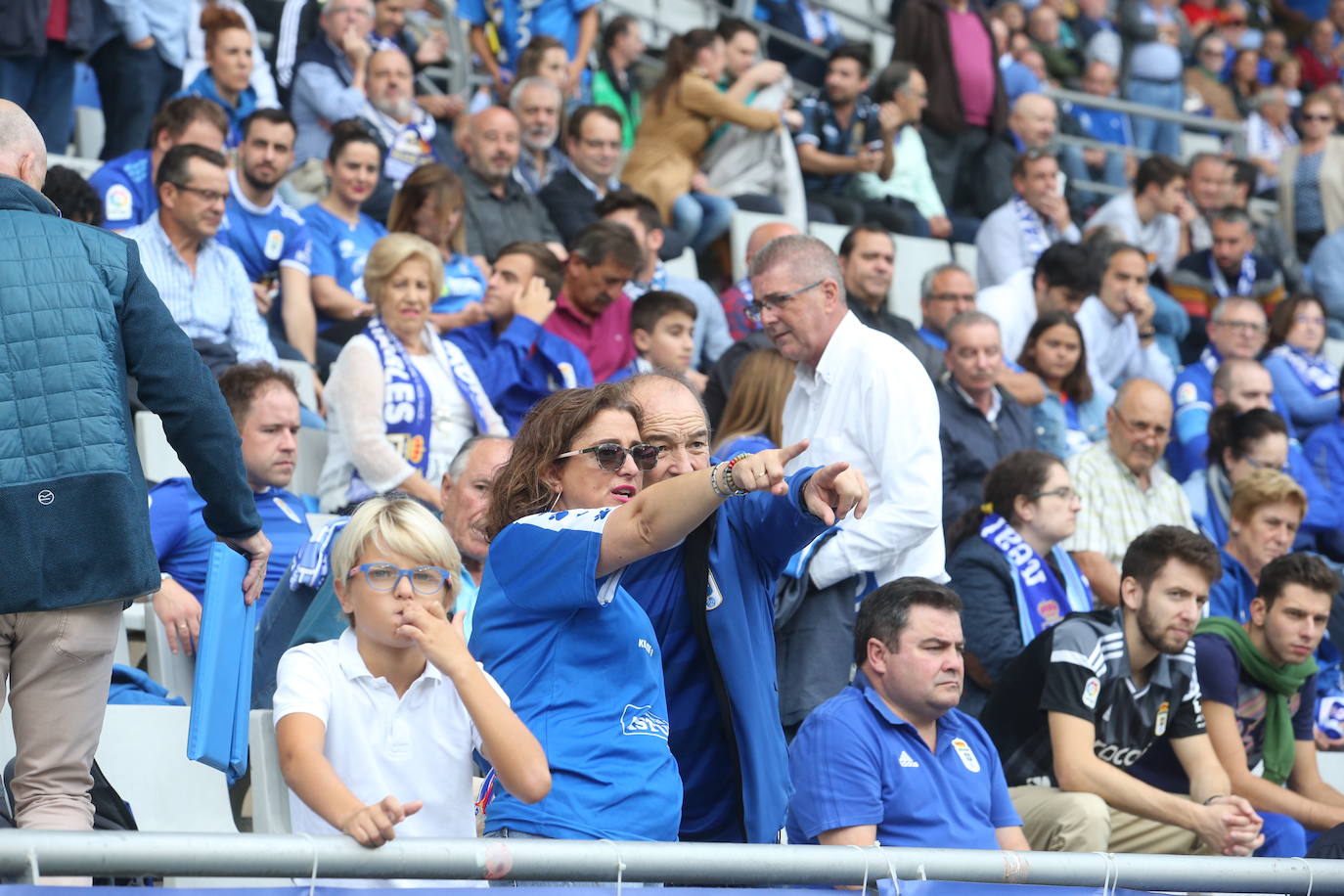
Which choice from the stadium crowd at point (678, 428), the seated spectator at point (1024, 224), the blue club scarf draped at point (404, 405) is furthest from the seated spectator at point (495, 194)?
the seated spectator at point (1024, 224)

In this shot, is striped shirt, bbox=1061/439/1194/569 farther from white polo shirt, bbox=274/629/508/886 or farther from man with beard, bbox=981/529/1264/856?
white polo shirt, bbox=274/629/508/886

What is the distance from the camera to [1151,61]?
47.0 feet

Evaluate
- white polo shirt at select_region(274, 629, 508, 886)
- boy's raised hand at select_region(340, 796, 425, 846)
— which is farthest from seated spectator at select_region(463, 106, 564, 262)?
boy's raised hand at select_region(340, 796, 425, 846)

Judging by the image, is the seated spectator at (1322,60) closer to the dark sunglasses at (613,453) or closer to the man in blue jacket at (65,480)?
the dark sunglasses at (613,453)

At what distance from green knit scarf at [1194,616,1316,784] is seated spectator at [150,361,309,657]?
290 cm

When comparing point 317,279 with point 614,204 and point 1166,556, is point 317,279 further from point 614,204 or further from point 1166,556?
point 1166,556

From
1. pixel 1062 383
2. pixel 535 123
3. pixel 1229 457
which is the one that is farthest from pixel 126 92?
pixel 1229 457

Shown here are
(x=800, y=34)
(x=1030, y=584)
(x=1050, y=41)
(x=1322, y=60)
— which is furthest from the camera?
(x=1322, y=60)

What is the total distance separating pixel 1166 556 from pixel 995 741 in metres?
0.73

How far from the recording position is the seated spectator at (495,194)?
330 inches

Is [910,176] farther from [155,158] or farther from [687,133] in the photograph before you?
[155,158]

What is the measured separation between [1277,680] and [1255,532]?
48.3 inches

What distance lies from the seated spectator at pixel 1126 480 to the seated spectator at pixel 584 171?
2919 millimetres

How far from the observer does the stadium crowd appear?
3201 millimetres
